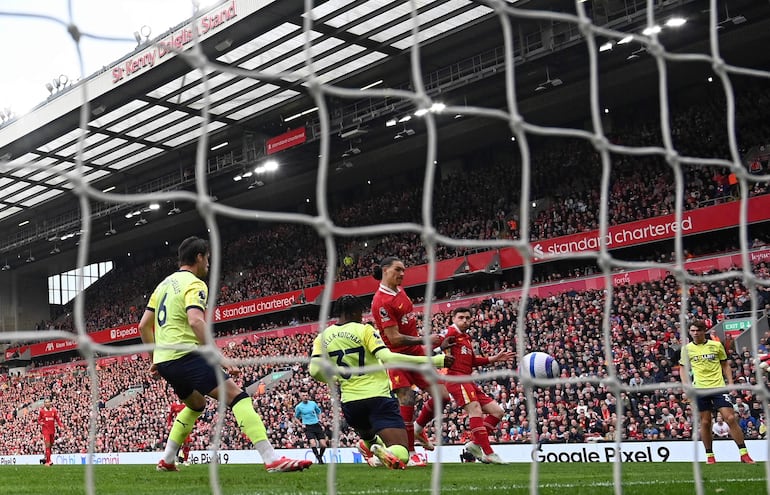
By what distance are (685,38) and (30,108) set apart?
72.1 ft

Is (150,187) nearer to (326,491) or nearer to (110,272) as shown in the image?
(110,272)

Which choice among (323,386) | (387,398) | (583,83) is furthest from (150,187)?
(387,398)

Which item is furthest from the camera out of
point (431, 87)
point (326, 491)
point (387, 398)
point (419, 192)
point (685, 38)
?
point (419, 192)

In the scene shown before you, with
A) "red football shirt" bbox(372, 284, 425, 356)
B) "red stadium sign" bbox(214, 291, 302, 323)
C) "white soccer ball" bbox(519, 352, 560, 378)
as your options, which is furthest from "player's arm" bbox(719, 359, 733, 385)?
"red stadium sign" bbox(214, 291, 302, 323)

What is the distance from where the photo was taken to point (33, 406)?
36750 millimetres

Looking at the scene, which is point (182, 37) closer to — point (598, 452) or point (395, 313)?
point (598, 452)

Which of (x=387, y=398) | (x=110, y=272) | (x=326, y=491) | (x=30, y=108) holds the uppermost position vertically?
(x=30, y=108)

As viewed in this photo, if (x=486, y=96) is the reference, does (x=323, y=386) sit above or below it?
below

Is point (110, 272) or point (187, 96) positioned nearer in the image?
point (187, 96)

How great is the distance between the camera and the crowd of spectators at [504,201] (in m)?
24.6

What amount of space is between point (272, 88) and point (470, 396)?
18.2 m

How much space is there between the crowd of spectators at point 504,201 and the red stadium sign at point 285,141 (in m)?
5.71

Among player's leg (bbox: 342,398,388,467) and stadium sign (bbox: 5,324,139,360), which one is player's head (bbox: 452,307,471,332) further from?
stadium sign (bbox: 5,324,139,360)

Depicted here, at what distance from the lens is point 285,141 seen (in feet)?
91.8
